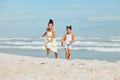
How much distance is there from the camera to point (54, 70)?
9891mm

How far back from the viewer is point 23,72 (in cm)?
973

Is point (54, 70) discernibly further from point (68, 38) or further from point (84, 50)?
point (84, 50)

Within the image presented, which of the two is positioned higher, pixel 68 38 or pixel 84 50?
pixel 68 38

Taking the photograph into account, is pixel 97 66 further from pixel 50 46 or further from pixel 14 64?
pixel 50 46

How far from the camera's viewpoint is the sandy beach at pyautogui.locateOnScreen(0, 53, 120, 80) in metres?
9.07

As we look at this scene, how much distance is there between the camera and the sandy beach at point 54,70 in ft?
29.8

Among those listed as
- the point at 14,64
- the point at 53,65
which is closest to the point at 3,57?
the point at 14,64

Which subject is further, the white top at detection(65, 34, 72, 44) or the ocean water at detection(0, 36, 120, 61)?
the ocean water at detection(0, 36, 120, 61)

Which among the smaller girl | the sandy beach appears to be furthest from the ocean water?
the sandy beach

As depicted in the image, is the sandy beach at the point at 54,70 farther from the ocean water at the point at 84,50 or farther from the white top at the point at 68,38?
the ocean water at the point at 84,50

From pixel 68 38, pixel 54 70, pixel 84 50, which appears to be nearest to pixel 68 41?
pixel 68 38

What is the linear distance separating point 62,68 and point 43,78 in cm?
120

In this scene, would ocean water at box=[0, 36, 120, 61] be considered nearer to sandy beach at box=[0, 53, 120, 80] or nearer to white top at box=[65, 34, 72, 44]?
white top at box=[65, 34, 72, 44]

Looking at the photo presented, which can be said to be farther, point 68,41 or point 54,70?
point 68,41
